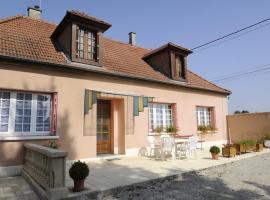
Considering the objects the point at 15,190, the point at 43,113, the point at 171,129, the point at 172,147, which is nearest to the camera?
the point at 15,190

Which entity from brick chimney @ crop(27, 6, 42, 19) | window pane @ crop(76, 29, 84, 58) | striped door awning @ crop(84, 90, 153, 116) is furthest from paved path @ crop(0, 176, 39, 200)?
brick chimney @ crop(27, 6, 42, 19)

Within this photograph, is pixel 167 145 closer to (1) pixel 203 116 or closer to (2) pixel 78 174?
(2) pixel 78 174

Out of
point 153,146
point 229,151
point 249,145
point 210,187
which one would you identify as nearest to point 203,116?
point 249,145

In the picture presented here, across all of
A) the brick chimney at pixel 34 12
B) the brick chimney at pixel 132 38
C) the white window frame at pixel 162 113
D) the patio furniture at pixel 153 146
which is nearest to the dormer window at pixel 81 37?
the brick chimney at pixel 34 12

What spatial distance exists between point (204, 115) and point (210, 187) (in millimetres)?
9994

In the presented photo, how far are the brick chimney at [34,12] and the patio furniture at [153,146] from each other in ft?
30.4

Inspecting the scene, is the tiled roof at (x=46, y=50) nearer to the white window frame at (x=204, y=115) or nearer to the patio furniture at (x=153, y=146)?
the white window frame at (x=204, y=115)

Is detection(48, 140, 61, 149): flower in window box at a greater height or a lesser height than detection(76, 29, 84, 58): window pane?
lesser

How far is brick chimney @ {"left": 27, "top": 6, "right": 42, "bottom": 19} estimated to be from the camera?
13.4 metres

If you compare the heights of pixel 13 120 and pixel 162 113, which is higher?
pixel 162 113

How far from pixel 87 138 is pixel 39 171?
3.84m

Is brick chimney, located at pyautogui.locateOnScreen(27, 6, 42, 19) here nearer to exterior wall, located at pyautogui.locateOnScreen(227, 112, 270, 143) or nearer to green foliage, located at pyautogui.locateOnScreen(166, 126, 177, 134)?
green foliage, located at pyautogui.locateOnScreen(166, 126, 177, 134)

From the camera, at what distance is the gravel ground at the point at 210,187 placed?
5.89 metres

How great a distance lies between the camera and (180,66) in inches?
603
